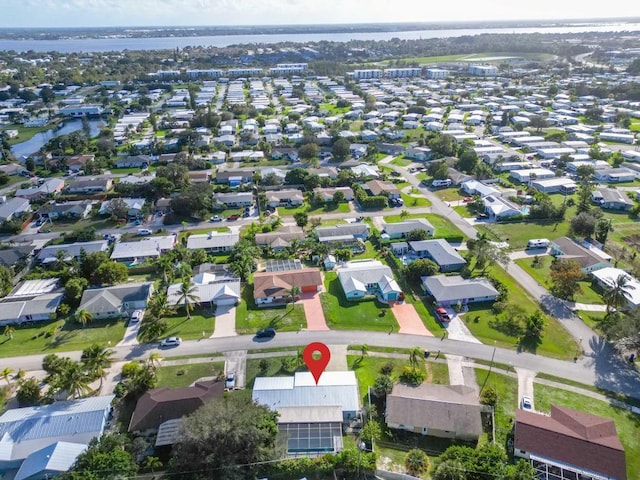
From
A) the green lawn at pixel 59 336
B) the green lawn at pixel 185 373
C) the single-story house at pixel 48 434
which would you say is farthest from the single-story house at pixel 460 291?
the green lawn at pixel 59 336

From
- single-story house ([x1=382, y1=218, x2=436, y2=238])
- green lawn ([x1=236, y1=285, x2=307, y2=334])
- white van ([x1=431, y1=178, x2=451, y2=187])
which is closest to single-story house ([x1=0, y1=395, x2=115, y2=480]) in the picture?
green lawn ([x1=236, y1=285, x2=307, y2=334])

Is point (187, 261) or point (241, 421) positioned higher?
point (241, 421)

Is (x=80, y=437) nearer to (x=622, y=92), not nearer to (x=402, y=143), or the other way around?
(x=402, y=143)

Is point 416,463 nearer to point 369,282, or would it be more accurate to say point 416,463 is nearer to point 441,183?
point 369,282

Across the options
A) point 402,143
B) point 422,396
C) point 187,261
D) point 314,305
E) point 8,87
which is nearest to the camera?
point 422,396

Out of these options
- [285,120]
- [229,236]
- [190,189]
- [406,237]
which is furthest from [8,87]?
[406,237]

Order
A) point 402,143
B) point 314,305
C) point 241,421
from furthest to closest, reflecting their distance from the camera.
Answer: point 402,143 < point 314,305 < point 241,421

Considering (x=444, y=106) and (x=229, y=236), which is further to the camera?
(x=444, y=106)

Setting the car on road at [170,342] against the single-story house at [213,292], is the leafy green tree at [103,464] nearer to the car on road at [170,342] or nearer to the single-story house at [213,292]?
the car on road at [170,342]
